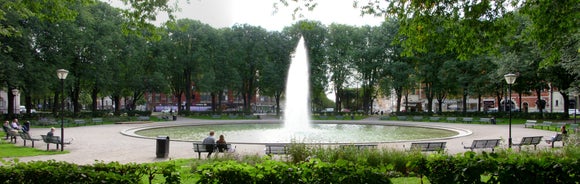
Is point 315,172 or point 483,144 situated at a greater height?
point 315,172

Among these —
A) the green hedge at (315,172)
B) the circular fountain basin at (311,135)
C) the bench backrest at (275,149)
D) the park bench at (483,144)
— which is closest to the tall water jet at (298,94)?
the circular fountain basin at (311,135)

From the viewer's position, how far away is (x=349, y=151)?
1236 cm

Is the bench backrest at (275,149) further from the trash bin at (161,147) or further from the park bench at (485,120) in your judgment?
the park bench at (485,120)

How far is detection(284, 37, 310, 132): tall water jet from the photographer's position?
1538 inches

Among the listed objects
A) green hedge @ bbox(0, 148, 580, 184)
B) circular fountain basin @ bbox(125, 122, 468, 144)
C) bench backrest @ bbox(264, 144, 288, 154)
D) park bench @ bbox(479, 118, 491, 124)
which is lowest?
circular fountain basin @ bbox(125, 122, 468, 144)

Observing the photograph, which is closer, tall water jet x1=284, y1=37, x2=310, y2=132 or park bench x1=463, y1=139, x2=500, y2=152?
park bench x1=463, y1=139, x2=500, y2=152

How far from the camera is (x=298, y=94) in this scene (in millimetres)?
44375

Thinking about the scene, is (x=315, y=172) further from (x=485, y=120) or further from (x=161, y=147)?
(x=485, y=120)

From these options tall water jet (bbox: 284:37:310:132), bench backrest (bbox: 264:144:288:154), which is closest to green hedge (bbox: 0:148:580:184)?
bench backrest (bbox: 264:144:288:154)

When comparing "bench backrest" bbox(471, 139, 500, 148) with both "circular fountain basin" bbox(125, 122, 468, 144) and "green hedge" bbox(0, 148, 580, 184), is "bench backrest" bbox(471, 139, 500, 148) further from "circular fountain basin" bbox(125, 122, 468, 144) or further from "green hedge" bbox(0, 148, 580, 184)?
"green hedge" bbox(0, 148, 580, 184)

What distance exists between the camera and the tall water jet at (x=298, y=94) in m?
39.1

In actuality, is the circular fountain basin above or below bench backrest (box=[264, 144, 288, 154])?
below

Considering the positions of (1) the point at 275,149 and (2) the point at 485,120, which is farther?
(2) the point at 485,120

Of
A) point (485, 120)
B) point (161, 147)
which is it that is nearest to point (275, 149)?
point (161, 147)
